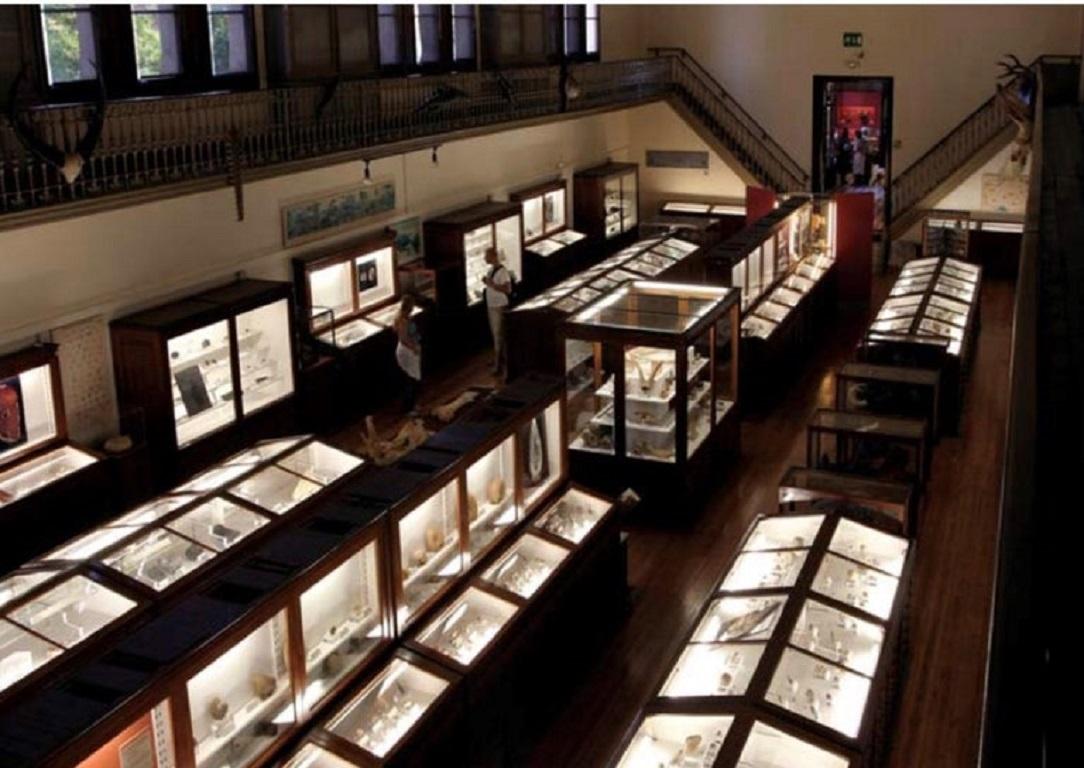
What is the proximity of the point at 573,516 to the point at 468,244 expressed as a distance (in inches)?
315

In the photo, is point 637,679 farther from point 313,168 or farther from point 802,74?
point 802,74

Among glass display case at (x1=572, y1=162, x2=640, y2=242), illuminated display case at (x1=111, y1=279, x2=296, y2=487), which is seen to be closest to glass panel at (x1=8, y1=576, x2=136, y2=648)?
illuminated display case at (x1=111, y1=279, x2=296, y2=487)

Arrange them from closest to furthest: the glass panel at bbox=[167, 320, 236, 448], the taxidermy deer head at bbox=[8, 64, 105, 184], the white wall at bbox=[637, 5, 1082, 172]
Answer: the taxidermy deer head at bbox=[8, 64, 105, 184]
the glass panel at bbox=[167, 320, 236, 448]
the white wall at bbox=[637, 5, 1082, 172]

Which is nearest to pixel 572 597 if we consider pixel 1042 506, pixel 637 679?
pixel 637 679

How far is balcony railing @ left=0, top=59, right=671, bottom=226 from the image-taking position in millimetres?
9461

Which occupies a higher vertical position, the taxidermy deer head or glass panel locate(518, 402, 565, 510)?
the taxidermy deer head

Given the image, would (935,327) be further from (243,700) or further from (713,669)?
(243,700)

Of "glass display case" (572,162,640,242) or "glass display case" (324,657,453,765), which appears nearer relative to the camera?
"glass display case" (324,657,453,765)

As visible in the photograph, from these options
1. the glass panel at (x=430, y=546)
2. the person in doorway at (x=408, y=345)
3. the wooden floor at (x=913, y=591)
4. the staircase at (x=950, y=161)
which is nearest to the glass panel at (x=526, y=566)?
the glass panel at (x=430, y=546)

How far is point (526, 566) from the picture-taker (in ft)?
26.9

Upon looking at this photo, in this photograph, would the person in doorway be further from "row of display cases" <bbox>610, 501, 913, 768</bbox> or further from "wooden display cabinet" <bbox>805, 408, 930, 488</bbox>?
"row of display cases" <bbox>610, 501, 913, 768</bbox>

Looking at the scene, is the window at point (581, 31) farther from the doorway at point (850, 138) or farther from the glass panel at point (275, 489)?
the glass panel at point (275, 489)

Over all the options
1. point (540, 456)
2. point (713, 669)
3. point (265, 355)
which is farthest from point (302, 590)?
point (265, 355)

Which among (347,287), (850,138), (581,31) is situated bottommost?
(347,287)
